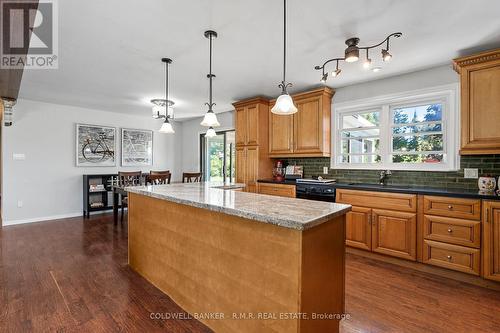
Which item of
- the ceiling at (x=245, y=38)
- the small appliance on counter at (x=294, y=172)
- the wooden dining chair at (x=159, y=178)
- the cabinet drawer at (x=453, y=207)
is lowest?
the cabinet drawer at (x=453, y=207)

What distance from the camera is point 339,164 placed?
3953 mm

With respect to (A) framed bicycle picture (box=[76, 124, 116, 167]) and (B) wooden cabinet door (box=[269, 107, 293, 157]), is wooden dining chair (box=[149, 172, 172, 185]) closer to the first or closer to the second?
(B) wooden cabinet door (box=[269, 107, 293, 157])

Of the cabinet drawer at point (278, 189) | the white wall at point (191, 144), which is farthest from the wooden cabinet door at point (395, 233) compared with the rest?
the white wall at point (191, 144)

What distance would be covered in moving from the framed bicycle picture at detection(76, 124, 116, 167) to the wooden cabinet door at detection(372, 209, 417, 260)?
17.9ft

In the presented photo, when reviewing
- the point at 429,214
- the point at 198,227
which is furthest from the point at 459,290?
the point at 198,227

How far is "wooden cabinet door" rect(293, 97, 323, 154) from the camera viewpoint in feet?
12.6

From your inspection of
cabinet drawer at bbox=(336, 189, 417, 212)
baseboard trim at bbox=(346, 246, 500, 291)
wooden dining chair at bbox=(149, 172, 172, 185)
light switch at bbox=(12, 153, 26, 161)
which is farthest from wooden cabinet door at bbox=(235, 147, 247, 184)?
light switch at bbox=(12, 153, 26, 161)

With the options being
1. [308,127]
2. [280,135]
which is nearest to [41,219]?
[280,135]

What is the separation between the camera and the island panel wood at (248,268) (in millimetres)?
1317

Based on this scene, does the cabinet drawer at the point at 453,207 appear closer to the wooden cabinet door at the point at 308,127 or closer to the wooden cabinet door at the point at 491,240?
the wooden cabinet door at the point at 491,240

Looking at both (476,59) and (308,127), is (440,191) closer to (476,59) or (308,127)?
(476,59)

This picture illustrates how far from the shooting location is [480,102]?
8.45ft

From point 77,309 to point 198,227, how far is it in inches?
47.4

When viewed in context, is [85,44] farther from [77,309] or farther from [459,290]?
[459,290]
